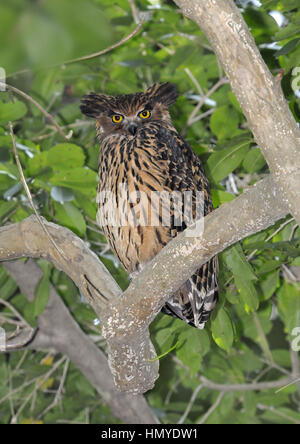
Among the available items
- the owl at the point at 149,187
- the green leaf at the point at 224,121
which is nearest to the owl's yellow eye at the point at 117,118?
the owl at the point at 149,187

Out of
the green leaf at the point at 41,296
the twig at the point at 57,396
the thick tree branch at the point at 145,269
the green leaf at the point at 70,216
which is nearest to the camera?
the thick tree branch at the point at 145,269

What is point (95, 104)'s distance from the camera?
8.23 ft

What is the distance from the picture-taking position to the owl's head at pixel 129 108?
243cm

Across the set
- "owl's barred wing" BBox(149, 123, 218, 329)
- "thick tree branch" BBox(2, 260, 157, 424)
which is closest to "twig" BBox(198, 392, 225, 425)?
"thick tree branch" BBox(2, 260, 157, 424)

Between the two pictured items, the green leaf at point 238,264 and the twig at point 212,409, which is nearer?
the green leaf at point 238,264

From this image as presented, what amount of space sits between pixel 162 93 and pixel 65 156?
638 millimetres

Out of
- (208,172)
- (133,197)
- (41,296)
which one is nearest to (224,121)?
(208,172)

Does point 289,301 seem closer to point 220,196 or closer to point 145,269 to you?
point 220,196

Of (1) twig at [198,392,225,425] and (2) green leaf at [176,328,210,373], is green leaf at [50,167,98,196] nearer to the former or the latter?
(2) green leaf at [176,328,210,373]

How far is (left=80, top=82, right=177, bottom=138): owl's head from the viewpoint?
2.43 meters

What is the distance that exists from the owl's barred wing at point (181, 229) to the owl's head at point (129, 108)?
0.14 metres

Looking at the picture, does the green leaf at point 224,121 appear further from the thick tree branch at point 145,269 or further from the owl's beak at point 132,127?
the thick tree branch at point 145,269
